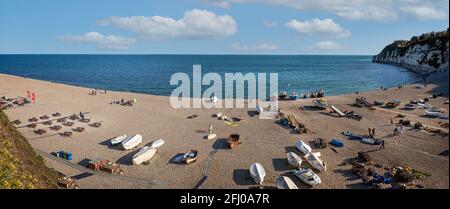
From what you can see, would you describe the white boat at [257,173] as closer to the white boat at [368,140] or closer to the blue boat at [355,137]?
the white boat at [368,140]

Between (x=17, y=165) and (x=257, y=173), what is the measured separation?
14919 mm

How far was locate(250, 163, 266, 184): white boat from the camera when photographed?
83.6ft

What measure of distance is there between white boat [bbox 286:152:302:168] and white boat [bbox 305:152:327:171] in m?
0.75

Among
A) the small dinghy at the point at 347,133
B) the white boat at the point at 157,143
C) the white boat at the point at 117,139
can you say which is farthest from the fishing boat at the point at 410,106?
the white boat at the point at 117,139

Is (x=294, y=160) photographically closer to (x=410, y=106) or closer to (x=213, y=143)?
(x=213, y=143)

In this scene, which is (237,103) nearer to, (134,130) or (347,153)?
(134,130)

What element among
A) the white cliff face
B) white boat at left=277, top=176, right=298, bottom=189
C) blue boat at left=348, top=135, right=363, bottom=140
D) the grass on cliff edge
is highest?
the white cliff face

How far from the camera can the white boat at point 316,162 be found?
2794 centimetres

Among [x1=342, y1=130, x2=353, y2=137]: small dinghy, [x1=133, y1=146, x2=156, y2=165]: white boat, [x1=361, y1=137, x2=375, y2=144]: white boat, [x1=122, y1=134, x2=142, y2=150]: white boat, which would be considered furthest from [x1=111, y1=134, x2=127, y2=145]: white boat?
[x1=361, y1=137, x2=375, y2=144]: white boat

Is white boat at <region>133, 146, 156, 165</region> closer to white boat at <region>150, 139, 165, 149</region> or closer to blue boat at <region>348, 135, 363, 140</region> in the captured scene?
white boat at <region>150, 139, 165, 149</region>

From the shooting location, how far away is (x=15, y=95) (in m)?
57.9
